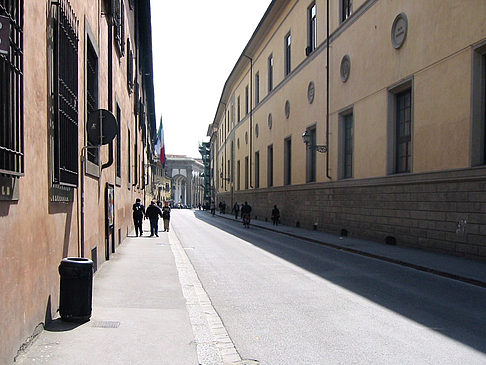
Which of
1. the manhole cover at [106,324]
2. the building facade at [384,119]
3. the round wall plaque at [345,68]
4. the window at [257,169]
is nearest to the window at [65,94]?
the manhole cover at [106,324]

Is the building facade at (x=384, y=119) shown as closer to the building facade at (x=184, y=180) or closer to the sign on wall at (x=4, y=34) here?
the sign on wall at (x=4, y=34)

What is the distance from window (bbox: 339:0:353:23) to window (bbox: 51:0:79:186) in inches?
632

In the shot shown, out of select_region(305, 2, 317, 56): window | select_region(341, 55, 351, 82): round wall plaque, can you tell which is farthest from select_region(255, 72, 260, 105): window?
select_region(341, 55, 351, 82): round wall plaque

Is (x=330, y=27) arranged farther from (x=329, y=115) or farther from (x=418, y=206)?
(x=418, y=206)

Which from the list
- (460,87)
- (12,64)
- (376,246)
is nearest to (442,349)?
(12,64)

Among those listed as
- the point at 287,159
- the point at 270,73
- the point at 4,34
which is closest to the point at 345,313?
the point at 4,34

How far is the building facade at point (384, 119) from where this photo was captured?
12.7 meters

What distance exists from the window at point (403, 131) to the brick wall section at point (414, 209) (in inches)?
28.1

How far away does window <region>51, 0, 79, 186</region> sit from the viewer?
19.4ft

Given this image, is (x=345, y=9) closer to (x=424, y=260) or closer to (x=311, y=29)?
(x=311, y=29)

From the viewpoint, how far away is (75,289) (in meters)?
5.69

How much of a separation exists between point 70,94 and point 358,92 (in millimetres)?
15059

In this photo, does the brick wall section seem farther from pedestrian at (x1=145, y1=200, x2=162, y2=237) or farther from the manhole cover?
the manhole cover

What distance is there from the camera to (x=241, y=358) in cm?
485
